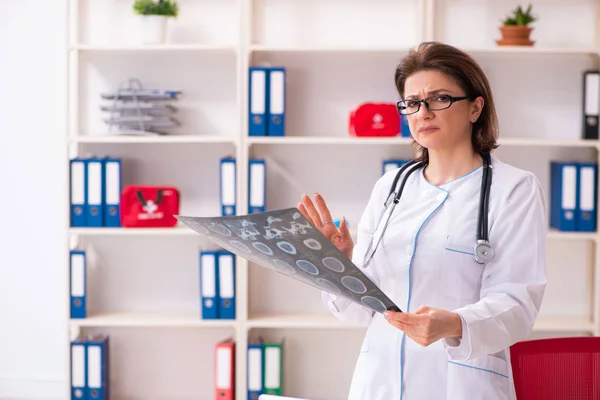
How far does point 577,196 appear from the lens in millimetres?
3146

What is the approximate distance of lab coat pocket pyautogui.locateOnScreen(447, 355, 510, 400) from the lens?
139cm

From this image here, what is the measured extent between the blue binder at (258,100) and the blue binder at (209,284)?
542mm

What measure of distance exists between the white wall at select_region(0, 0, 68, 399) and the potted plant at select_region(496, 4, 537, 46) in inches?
75.1

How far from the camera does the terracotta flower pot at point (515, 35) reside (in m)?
3.12

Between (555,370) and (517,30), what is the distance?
191 centimetres

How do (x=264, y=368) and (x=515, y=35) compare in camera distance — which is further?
(x=264, y=368)

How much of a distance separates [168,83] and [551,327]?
192 cm

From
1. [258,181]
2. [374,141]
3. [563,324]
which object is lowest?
[563,324]

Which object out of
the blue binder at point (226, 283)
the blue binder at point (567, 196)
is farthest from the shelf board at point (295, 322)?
the blue binder at point (567, 196)

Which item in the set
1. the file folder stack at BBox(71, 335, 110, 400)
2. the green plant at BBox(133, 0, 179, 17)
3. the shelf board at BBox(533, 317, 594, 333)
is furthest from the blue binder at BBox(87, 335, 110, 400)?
the shelf board at BBox(533, 317, 594, 333)

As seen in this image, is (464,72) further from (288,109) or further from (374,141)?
(288,109)

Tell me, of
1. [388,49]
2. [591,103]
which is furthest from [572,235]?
[388,49]

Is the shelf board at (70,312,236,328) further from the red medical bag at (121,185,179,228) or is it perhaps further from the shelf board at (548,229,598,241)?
the shelf board at (548,229,598,241)

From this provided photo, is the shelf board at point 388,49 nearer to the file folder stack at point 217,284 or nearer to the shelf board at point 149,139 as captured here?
the shelf board at point 149,139
